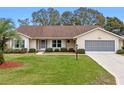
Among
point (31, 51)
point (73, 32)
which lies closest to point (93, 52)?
point (73, 32)

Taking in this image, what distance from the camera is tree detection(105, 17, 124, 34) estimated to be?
6431 centimetres

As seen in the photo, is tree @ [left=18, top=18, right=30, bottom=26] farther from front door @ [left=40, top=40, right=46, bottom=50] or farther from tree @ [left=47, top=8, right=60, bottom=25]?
front door @ [left=40, top=40, right=46, bottom=50]

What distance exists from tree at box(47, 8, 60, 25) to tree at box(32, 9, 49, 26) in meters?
1.19

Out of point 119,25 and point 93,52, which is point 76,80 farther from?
point 119,25

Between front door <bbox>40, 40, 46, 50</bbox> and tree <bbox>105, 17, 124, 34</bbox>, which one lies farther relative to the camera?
tree <bbox>105, 17, 124, 34</bbox>

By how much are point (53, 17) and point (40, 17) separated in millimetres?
3830

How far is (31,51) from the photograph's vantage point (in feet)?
127

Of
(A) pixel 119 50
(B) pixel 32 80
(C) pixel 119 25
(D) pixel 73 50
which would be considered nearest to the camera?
(B) pixel 32 80

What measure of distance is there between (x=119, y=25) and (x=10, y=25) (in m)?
48.2

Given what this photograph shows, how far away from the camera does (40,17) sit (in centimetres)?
6988

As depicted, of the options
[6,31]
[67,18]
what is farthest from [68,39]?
[67,18]

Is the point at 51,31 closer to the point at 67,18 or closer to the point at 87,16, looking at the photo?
the point at 67,18

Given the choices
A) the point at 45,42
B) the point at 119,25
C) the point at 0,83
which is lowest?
the point at 0,83

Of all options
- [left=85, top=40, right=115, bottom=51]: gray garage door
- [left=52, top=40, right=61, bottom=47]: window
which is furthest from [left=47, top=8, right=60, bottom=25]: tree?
[left=85, top=40, right=115, bottom=51]: gray garage door
